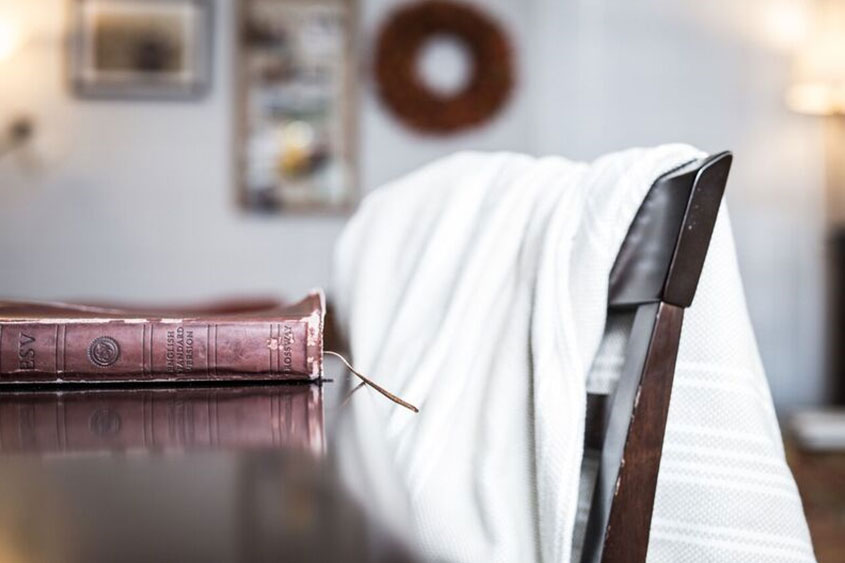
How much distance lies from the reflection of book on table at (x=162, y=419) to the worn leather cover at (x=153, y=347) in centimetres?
2

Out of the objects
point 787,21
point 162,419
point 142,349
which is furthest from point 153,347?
point 787,21

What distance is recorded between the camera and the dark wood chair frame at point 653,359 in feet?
1.92

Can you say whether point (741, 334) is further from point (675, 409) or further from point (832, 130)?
point (832, 130)

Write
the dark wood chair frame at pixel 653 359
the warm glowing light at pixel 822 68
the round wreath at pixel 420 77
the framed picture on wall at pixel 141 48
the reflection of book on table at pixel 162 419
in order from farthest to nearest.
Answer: the round wreath at pixel 420 77, the framed picture on wall at pixel 141 48, the warm glowing light at pixel 822 68, the dark wood chair frame at pixel 653 359, the reflection of book on table at pixel 162 419

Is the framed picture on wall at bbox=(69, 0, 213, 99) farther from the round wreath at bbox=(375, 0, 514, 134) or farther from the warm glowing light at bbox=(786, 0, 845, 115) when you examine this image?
the warm glowing light at bbox=(786, 0, 845, 115)

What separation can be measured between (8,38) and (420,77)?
1.59m

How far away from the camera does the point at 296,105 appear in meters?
3.49

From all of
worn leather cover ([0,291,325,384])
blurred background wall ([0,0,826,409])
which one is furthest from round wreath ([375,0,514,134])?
worn leather cover ([0,291,325,384])

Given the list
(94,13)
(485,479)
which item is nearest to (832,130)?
(94,13)

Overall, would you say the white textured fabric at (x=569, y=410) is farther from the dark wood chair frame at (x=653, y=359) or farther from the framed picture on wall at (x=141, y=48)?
the framed picture on wall at (x=141, y=48)

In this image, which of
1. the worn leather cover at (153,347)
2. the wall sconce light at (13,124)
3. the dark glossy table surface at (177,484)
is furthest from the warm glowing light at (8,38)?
the dark glossy table surface at (177,484)

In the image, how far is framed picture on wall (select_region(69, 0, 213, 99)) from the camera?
11.0 ft

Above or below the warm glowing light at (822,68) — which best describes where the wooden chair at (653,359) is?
below

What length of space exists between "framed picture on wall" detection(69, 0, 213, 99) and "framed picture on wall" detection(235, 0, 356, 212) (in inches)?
6.7
